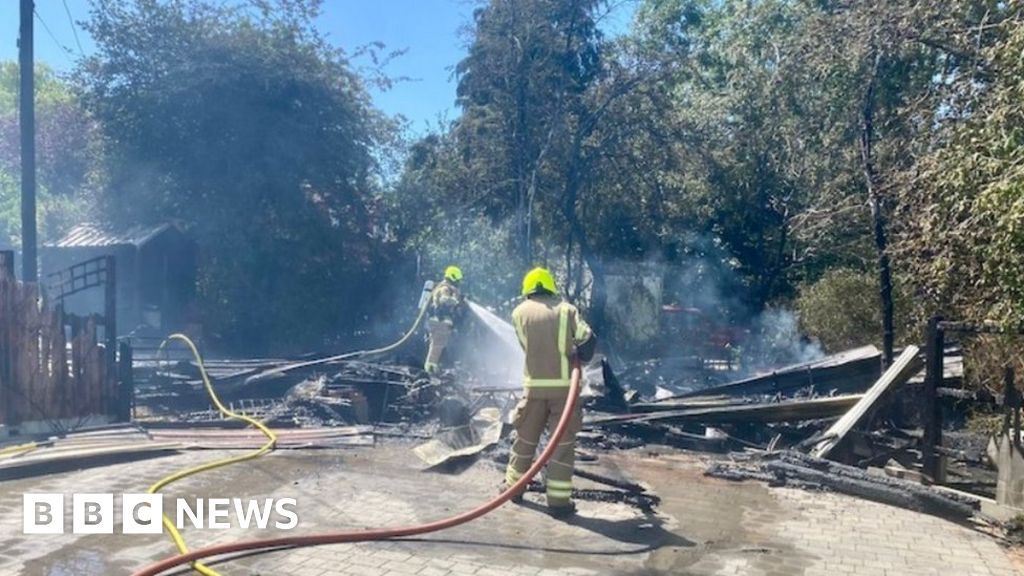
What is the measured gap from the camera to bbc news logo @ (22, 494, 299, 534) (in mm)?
6191

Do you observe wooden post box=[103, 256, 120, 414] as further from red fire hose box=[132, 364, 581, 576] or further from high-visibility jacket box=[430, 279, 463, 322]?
red fire hose box=[132, 364, 581, 576]

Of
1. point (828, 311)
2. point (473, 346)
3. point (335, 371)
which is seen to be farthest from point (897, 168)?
point (335, 371)

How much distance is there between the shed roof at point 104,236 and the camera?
19875 mm

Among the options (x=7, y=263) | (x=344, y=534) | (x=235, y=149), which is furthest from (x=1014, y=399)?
(x=235, y=149)

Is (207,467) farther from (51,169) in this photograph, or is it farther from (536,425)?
(51,169)

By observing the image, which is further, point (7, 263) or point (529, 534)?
point (7, 263)

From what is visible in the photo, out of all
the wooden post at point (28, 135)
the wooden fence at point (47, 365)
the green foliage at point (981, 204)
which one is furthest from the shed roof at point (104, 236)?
the green foliage at point (981, 204)

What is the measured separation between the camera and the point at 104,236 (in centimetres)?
2112

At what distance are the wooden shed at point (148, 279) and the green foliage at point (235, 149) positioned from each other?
519mm

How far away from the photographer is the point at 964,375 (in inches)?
305

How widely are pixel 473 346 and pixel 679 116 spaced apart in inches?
320

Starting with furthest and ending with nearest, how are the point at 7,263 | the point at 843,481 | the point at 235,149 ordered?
1. the point at 235,149
2. the point at 7,263
3. the point at 843,481

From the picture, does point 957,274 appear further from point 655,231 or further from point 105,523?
point 655,231

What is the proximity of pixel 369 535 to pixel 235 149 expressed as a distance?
1647 centimetres
